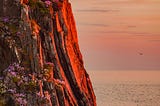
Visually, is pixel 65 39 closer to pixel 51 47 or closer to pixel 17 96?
pixel 51 47

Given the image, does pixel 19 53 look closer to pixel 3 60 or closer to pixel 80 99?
pixel 3 60

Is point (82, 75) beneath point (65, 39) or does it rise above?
beneath

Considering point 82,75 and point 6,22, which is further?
point 82,75

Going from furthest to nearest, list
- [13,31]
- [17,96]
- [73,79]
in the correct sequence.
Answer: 1. [73,79]
2. [13,31]
3. [17,96]

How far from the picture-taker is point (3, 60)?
5331cm

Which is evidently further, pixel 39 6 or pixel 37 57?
pixel 39 6

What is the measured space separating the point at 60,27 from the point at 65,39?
1182mm

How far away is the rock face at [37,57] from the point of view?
51.7 m

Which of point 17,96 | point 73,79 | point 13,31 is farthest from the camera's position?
point 73,79

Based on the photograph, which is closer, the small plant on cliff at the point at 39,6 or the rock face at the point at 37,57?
the rock face at the point at 37,57

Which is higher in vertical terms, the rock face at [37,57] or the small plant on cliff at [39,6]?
the small plant on cliff at [39,6]

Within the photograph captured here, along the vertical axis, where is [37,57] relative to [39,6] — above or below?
below

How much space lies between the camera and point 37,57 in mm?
53000

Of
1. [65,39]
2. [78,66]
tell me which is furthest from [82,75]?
[65,39]
